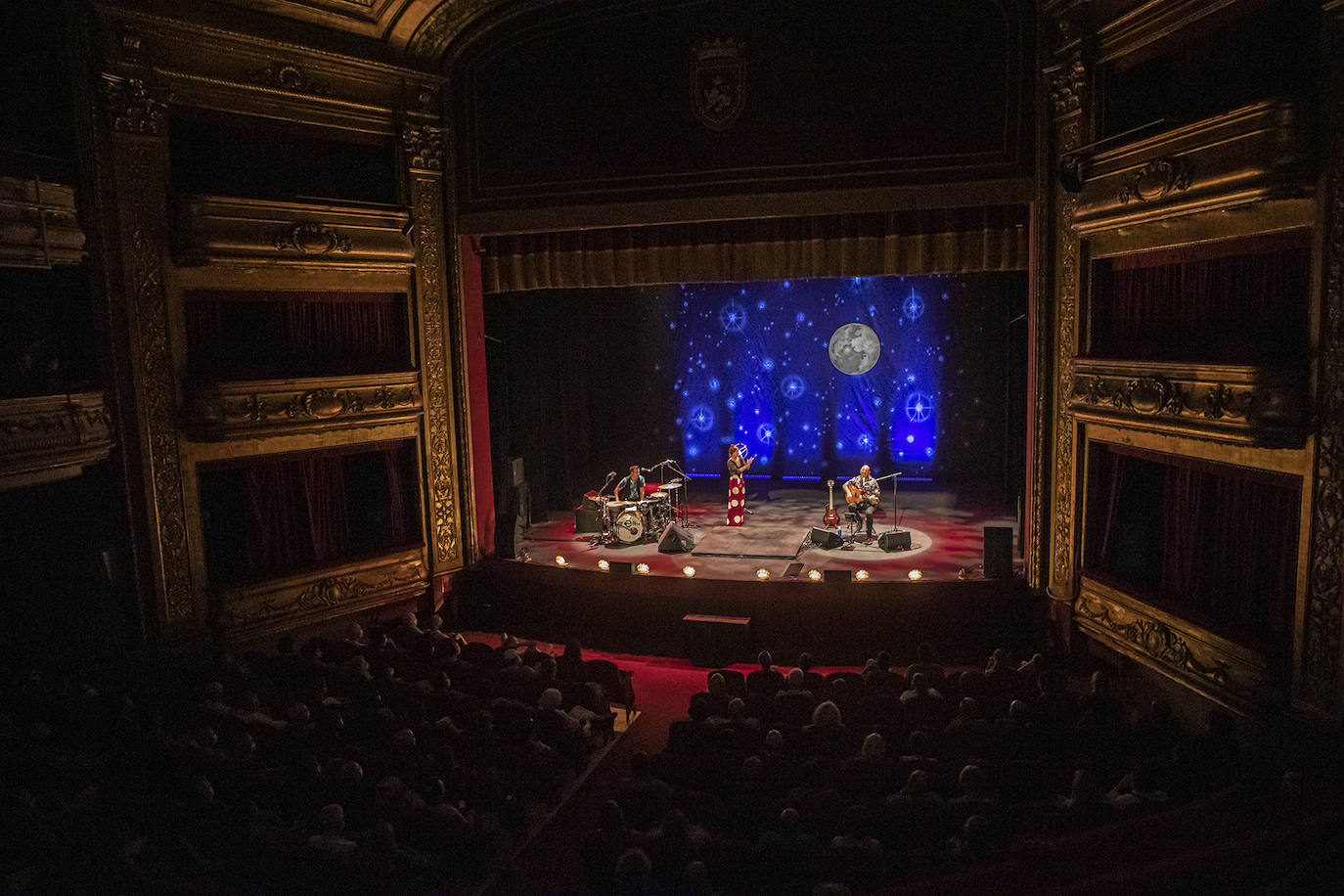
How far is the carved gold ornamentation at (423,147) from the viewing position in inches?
480

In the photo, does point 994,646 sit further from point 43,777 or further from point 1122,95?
point 43,777

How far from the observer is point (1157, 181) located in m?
8.39

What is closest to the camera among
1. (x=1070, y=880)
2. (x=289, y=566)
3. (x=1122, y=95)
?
(x=1070, y=880)

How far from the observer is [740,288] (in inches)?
675

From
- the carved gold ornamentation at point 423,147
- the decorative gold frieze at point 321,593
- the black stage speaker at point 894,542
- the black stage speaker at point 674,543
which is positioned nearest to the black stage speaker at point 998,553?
the black stage speaker at point 894,542

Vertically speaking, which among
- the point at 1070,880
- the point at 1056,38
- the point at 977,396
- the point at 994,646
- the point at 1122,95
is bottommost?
the point at 994,646

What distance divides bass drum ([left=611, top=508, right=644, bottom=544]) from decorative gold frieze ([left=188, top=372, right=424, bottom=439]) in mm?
3295

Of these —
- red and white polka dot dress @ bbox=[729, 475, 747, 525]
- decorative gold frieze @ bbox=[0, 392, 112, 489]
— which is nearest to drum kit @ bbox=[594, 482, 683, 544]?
red and white polka dot dress @ bbox=[729, 475, 747, 525]

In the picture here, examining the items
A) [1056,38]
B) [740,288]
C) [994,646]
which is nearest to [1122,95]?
[1056,38]

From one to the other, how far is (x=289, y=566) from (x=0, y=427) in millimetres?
3714

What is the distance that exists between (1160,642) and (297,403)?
33.0ft

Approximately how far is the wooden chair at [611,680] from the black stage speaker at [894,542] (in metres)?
4.43

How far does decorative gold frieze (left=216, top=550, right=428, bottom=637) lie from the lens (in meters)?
11.0

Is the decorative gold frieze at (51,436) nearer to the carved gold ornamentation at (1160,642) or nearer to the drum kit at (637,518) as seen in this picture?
the drum kit at (637,518)
